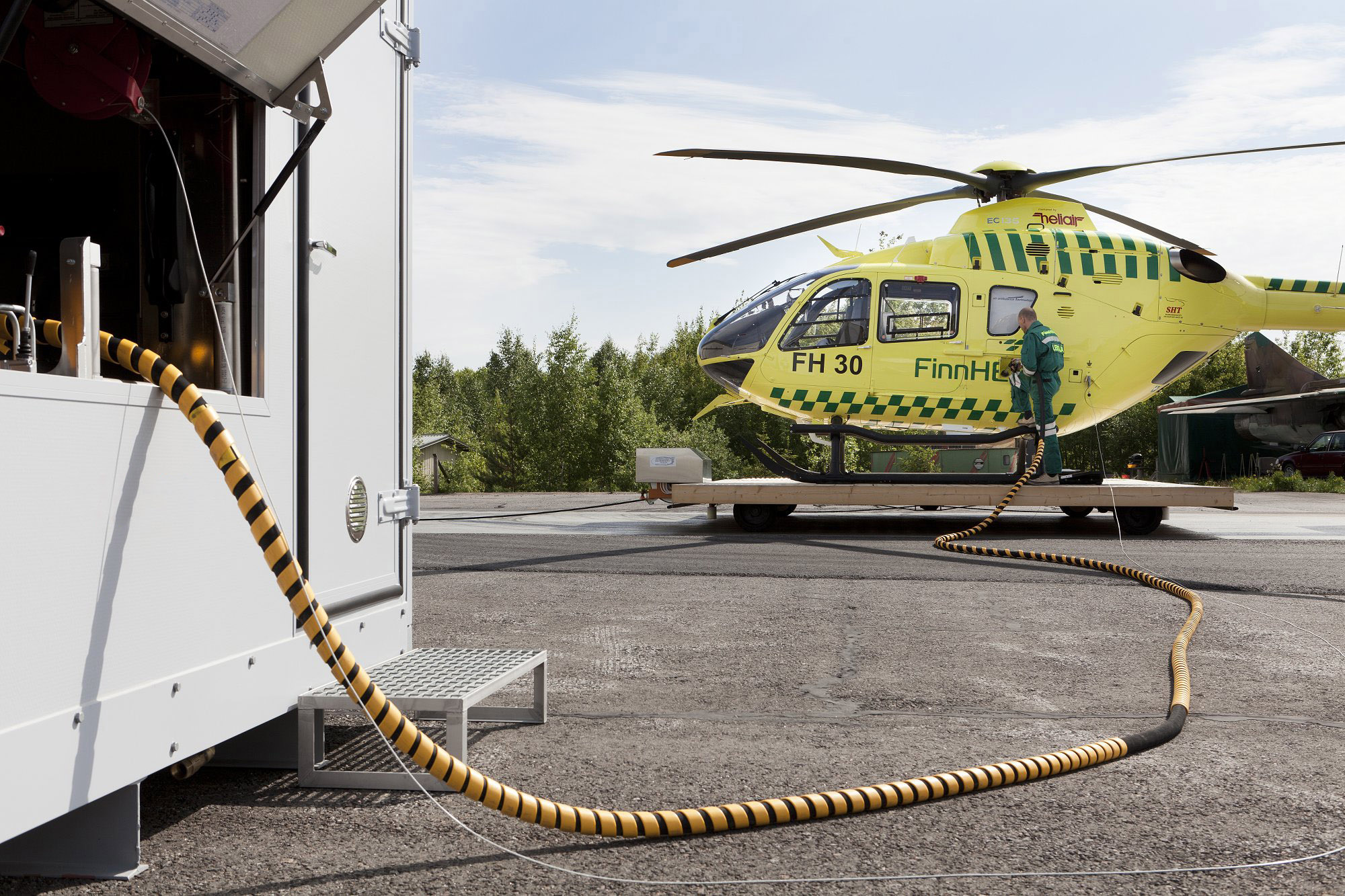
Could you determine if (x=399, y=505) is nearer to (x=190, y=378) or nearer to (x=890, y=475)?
(x=190, y=378)

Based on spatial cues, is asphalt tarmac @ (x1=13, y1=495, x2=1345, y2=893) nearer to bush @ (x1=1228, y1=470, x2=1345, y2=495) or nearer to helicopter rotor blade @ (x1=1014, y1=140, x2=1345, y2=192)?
helicopter rotor blade @ (x1=1014, y1=140, x2=1345, y2=192)

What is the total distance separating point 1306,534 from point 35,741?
12344mm

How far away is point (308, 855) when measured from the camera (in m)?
2.51

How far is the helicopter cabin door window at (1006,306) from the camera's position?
482 inches

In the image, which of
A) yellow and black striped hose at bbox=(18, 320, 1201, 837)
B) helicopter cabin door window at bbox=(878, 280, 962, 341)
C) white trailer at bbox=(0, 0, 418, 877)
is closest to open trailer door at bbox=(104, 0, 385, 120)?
white trailer at bbox=(0, 0, 418, 877)

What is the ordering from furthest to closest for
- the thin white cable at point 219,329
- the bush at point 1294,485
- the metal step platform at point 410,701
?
the bush at point 1294,485, the metal step platform at point 410,701, the thin white cable at point 219,329

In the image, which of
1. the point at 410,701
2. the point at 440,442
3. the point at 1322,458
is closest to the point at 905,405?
the point at 410,701

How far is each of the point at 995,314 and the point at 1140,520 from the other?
2.81m

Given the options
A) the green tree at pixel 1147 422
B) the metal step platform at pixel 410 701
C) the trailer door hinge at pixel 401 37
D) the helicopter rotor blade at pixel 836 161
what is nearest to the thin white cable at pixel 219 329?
the metal step platform at pixel 410 701

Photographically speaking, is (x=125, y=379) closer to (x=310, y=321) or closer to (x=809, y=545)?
(x=310, y=321)

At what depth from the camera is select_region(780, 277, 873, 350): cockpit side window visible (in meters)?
12.4

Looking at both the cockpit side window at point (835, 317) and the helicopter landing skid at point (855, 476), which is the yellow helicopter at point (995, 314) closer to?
the cockpit side window at point (835, 317)

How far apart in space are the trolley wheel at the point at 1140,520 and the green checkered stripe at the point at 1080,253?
2725mm

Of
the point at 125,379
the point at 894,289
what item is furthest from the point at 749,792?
the point at 894,289
